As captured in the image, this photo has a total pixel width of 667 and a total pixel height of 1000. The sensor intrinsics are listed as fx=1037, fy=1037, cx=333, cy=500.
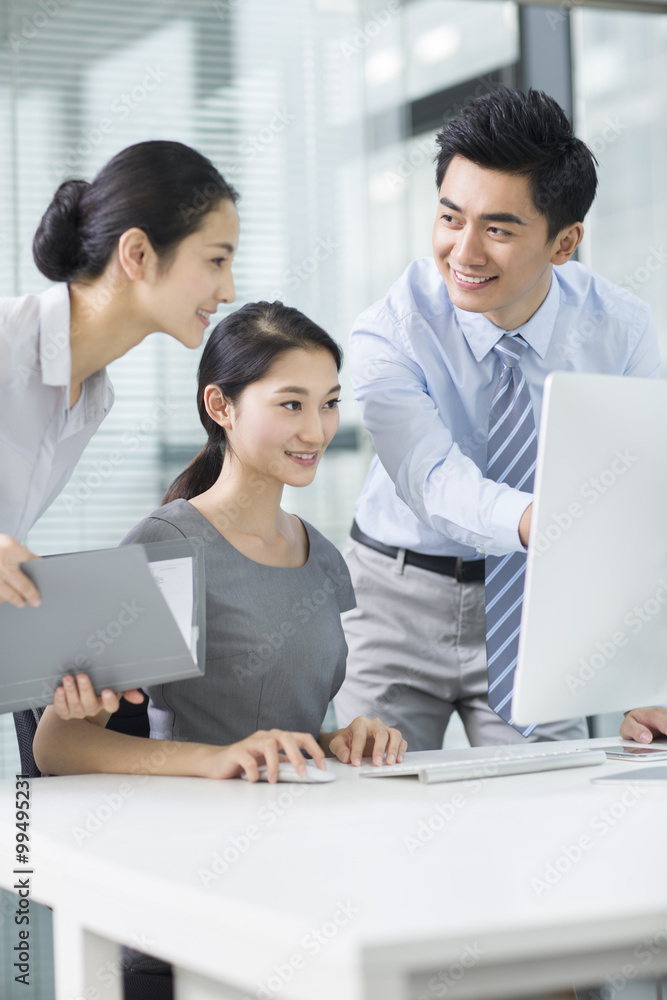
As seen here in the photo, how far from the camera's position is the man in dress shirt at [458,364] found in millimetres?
1650

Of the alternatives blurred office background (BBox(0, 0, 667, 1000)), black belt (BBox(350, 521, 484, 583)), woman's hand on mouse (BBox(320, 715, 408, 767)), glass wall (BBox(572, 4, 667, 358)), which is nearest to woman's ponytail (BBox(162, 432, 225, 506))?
black belt (BBox(350, 521, 484, 583))

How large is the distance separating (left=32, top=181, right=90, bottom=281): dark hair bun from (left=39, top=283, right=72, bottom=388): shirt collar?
0.25 ft

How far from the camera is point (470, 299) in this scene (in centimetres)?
167

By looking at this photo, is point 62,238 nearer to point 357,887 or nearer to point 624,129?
point 357,887

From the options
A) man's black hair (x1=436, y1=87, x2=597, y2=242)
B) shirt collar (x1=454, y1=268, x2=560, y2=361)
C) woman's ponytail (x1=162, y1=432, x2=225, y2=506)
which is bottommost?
woman's ponytail (x1=162, y1=432, x2=225, y2=506)

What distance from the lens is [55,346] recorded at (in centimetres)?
134

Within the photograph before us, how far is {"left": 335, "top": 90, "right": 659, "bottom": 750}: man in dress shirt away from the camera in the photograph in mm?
1650

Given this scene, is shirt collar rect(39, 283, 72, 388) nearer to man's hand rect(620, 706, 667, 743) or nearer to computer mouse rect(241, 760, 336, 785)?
computer mouse rect(241, 760, 336, 785)

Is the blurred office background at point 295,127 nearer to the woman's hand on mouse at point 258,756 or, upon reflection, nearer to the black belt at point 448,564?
the black belt at point 448,564

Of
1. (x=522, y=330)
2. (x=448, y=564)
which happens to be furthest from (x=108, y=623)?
(x=522, y=330)

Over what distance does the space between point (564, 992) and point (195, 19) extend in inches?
89.1

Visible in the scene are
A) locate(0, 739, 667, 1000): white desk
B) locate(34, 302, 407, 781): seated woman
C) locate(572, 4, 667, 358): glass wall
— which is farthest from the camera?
locate(572, 4, 667, 358): glass wall

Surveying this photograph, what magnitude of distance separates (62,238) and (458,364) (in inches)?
28.0

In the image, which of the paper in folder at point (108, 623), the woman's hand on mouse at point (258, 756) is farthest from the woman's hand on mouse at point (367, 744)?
the paper in folder at point (108, 623)
